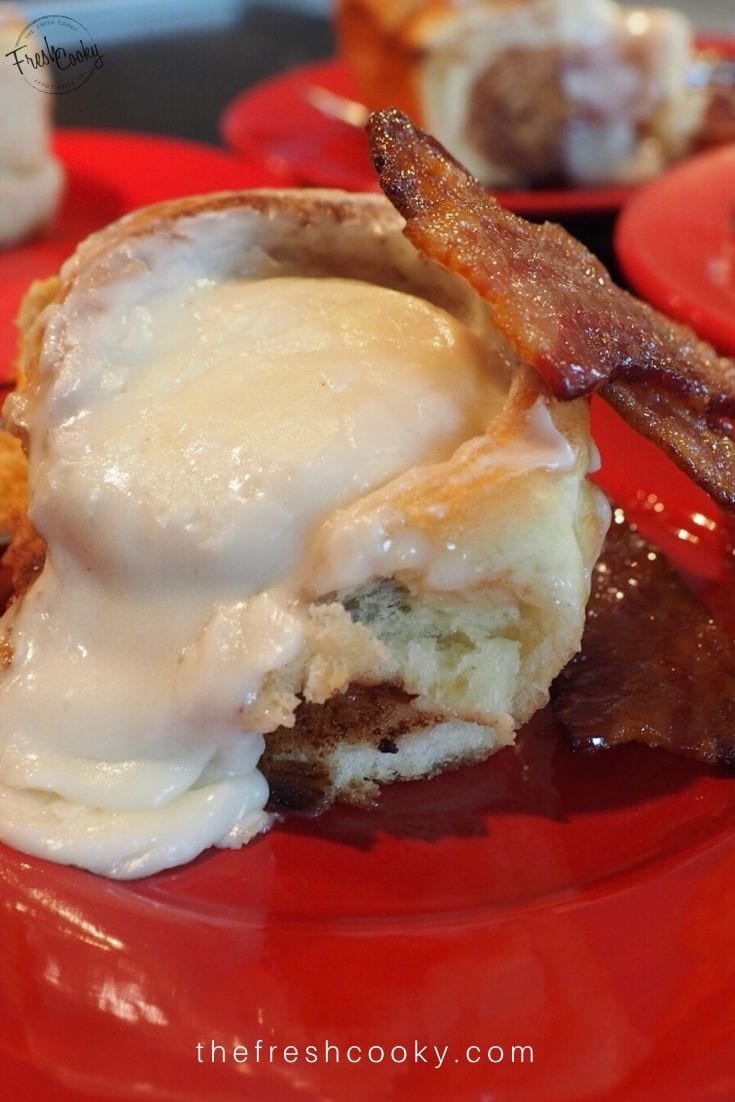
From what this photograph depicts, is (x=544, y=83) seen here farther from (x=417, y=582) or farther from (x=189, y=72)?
(x=417, y=582)

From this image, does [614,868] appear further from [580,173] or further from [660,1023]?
[580,173]

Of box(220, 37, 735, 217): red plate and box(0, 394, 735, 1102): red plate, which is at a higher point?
box(0, 394, 735, 1102): red plate

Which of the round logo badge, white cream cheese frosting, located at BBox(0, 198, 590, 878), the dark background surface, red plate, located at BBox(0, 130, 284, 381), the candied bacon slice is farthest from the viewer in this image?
the dark background surface

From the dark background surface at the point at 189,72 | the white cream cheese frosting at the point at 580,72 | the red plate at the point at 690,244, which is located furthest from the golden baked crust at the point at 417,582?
the dark background surface at the point at 189,72

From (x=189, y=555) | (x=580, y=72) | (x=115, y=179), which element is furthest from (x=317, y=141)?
(x=189, y=555)

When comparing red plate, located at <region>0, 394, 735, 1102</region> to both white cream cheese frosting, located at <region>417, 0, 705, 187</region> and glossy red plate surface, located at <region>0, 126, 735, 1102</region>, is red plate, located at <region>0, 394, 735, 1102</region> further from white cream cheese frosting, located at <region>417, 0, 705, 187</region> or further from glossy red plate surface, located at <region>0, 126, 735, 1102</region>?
white cream cheese frosting, located at <region>417, 0, 705, 187</region>

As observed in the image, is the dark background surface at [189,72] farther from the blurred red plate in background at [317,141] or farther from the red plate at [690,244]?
the red plate at [690,244]

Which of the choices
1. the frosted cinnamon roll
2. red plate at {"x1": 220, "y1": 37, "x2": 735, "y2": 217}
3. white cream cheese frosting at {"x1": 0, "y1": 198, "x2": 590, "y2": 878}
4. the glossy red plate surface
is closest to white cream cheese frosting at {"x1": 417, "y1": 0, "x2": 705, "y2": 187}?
the frosted cinnamon roll

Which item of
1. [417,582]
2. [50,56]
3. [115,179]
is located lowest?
[115,179]
